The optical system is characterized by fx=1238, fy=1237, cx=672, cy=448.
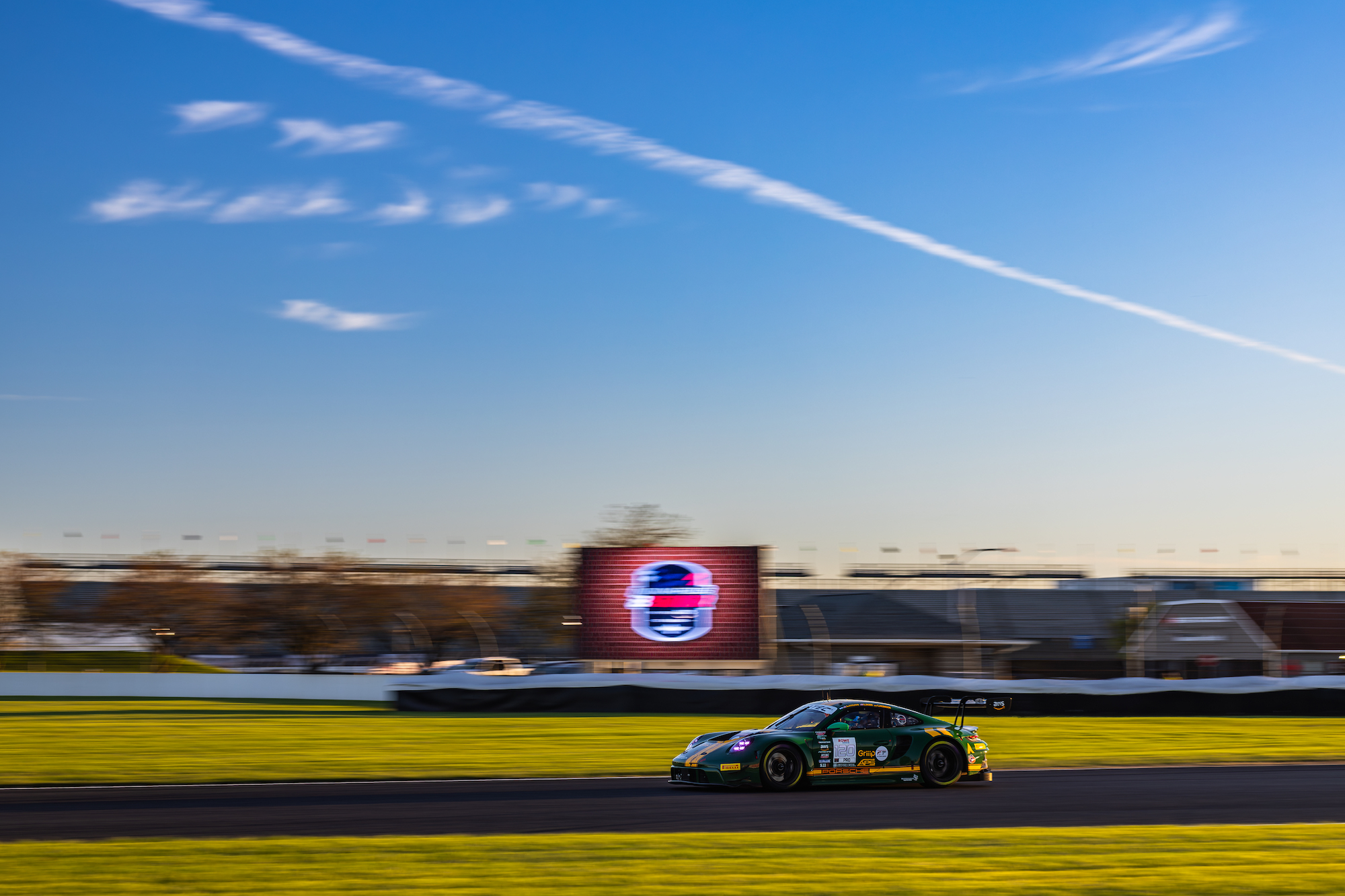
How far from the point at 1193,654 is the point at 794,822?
5826 centimetres

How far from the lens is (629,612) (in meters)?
42.0

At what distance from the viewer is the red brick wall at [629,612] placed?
41.6 meters

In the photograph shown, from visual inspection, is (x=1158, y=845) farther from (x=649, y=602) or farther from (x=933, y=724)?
(x=649, y=602)

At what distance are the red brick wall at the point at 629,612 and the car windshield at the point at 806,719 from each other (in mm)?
26195

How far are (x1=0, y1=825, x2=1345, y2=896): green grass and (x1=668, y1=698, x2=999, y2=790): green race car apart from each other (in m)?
3.69

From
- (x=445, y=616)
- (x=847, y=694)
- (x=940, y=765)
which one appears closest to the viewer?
(x=940, y=765)

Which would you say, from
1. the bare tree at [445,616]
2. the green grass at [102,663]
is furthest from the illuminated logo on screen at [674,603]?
the bare tree at [445,616]

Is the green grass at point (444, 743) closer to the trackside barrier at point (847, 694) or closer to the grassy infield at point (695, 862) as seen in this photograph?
the trackside barrier at point (847, 694)

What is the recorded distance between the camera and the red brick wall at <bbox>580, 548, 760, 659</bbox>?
41.6m

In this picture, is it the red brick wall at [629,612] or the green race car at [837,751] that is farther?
the red brick wall at [629,612]

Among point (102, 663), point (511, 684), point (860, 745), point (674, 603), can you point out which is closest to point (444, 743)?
point (860, 745)

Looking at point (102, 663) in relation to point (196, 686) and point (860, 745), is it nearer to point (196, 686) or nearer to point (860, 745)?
point (196, 686)

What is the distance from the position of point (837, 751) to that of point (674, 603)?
27.1 meters

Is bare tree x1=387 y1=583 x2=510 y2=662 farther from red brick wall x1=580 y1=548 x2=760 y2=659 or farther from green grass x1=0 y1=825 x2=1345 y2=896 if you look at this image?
green grass x1=0 y1=825 x2=1345 y2=896
